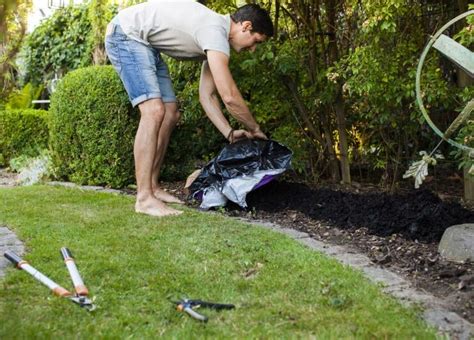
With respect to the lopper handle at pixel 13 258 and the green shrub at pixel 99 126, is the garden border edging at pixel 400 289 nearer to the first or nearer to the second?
the lopper handle at pixel 13 258

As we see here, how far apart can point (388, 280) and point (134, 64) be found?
2.40m

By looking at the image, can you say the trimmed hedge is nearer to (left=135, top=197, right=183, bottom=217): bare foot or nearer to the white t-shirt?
the white t-shirt

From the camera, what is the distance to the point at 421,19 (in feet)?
14.7

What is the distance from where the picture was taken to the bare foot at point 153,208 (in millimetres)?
4051

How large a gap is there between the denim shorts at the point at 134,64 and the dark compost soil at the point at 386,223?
1.02 metres

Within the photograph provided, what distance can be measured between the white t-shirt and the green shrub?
125 centimetres

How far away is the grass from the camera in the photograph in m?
2.15

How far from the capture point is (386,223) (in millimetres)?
3689

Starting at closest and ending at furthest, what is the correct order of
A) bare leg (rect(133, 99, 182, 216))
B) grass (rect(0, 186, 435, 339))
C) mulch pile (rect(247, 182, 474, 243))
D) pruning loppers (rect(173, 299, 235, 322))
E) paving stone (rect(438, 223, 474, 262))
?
grass (rect(0, 186, 435, 339))
pruning loppers (rect(173, 299, 235, 322))
paving stone (rect(438, 223, 474, 262))
mulch pile (rect(247, 182, 474, 243))
bare leg (rect(133, 99, 182, 216))

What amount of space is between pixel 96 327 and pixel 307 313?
77cm

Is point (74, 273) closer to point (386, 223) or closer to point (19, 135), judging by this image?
point (386, 223)

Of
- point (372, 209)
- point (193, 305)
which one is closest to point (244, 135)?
point (372, 209)

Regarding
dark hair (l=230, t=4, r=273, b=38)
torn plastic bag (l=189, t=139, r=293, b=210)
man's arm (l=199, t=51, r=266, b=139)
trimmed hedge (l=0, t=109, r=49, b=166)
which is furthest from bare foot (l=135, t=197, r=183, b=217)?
Result: trimmed hedge (l=0, t=109, r=49, b=166)

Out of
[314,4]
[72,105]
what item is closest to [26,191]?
[72,105]
